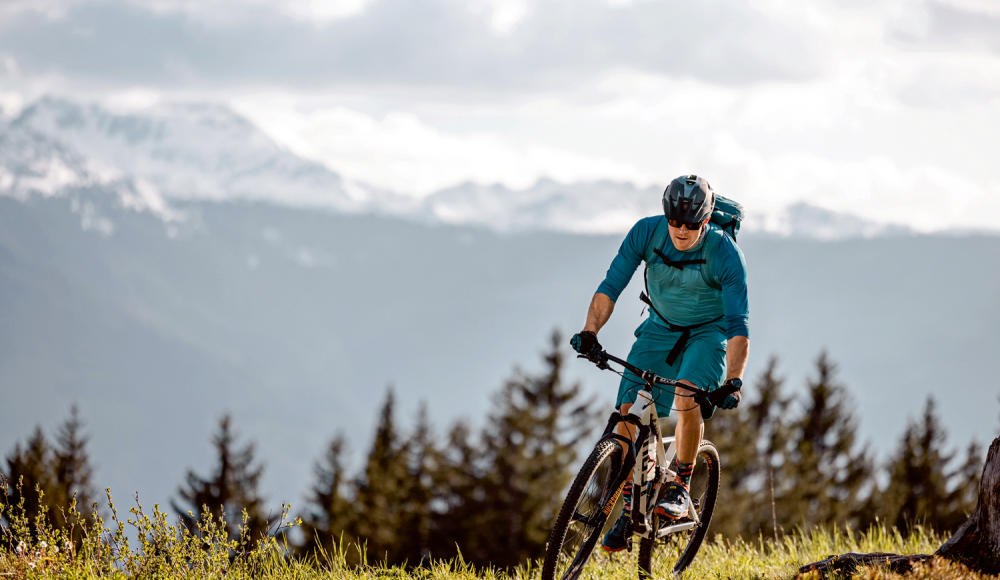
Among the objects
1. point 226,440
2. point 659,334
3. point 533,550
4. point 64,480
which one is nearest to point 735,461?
point 533,550

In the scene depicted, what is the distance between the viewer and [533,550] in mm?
36844

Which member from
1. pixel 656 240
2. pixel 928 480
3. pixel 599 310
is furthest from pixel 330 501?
pixel 656 240

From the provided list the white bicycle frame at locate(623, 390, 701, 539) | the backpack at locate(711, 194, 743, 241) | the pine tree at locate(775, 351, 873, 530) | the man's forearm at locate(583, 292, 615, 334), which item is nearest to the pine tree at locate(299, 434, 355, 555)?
the pine tree at locate(775, 351, 873, 530)

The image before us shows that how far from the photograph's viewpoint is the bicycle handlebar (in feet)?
19.1

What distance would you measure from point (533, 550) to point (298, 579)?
32.4m

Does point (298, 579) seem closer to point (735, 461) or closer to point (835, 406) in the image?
point (735, 461)

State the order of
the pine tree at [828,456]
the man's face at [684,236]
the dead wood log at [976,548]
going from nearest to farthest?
the dead wood log at [976,548] → the man's face at [684,236] → the pine tree at [828,456]

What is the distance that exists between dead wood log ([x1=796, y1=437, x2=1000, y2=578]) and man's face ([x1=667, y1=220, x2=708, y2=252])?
235cm

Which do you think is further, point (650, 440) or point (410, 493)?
point (410, 493)

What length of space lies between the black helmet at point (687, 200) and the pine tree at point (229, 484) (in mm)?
46061

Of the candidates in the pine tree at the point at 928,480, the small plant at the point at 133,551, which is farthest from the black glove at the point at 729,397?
the pine tree at the point at 928,480

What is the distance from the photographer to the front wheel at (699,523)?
23.6ft

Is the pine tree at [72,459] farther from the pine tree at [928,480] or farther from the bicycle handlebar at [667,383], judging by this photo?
the bicycle handlebar at [667,383]

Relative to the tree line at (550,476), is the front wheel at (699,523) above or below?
above
